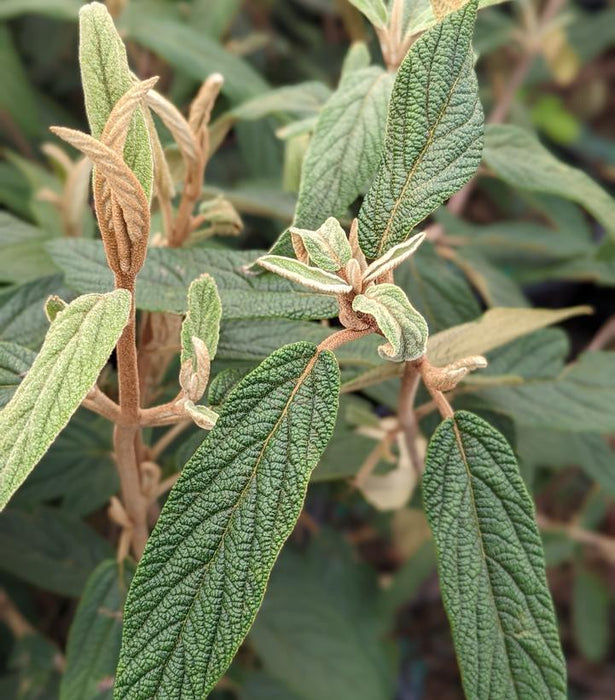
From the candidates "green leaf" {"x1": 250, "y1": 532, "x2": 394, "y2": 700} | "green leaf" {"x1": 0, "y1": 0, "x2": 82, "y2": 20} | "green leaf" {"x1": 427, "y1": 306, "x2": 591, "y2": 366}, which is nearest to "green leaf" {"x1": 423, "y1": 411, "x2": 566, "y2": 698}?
"green leaf" {"x1": 427, "y1": 306, "x2": 591, "y2": 366}

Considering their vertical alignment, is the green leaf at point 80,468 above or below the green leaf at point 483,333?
below

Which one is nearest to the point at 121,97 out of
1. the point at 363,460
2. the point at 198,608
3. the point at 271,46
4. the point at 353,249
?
the point at 353,249

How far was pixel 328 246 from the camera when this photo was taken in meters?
0.47

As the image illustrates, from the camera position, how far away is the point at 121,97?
439mm

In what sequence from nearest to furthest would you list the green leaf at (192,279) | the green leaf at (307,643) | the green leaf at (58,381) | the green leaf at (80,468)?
1. the green leaf at (58,381)
2. the green leaf at (192,279)
3. the green leaf at (80,468)
4. the green leaf at (307,643)

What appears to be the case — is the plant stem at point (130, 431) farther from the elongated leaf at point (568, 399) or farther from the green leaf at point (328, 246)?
the elongated leaf at point (568, 399)

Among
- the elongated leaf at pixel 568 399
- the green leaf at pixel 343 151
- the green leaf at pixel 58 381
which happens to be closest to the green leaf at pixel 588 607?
the elongated leaf at pixel 568 399

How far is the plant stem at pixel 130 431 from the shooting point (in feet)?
1.59

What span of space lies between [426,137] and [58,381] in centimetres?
25

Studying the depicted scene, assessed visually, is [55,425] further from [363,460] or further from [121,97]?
[363,460]

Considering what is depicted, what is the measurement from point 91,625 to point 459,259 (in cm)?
53

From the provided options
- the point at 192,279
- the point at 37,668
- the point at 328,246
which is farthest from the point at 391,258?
the point at 37,668

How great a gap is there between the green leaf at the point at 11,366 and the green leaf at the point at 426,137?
23 cm

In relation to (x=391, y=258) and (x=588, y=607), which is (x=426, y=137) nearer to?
(x=391, y=258)
